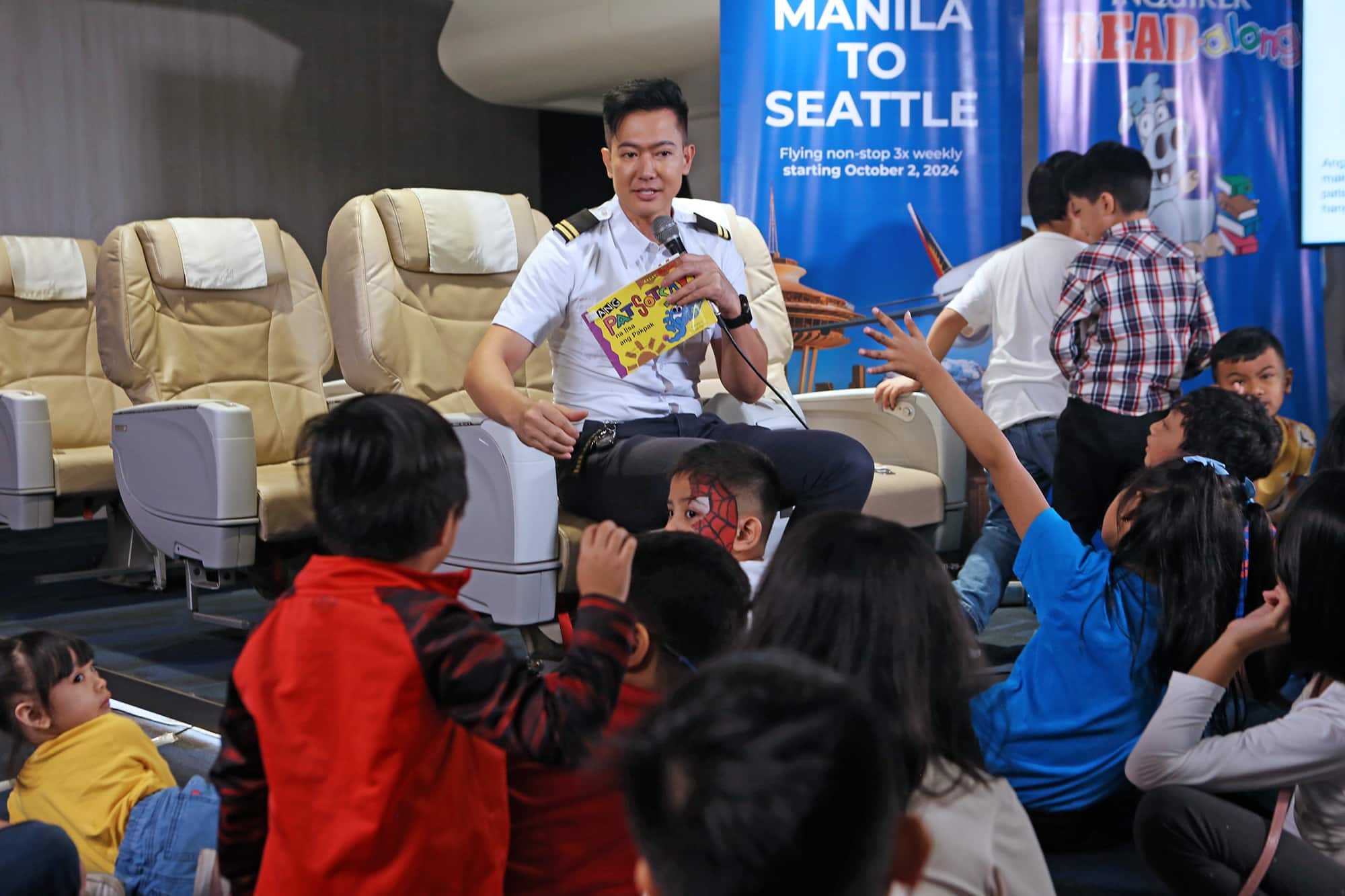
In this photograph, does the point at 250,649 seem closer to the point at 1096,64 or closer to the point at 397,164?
the point at 1096,64

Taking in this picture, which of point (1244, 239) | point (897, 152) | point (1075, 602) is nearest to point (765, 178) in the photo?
point (897, 152)

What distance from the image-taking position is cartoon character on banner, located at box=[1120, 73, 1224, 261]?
3844 millimetres

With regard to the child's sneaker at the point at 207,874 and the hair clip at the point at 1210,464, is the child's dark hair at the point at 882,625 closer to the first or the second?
the hair clip at the point at 1210,464

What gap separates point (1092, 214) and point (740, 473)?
1624 mm

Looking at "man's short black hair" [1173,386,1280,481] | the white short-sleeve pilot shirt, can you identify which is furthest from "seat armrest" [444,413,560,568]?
"man's short black hair" [1173,386,1280,481]

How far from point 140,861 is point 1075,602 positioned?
1218 mm

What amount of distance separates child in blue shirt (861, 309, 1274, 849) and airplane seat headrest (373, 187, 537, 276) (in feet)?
4.76

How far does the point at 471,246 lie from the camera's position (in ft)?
9.29

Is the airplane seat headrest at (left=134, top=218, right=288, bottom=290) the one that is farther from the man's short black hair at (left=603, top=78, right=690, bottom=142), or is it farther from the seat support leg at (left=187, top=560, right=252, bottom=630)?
the man's short black hair at (left=603, top=78, right=690, bottom=142)

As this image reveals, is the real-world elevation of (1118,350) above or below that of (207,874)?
above

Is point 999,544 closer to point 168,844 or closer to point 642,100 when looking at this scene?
point 642,100

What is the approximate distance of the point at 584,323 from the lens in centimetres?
232

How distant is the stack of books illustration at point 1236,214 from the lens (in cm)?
390

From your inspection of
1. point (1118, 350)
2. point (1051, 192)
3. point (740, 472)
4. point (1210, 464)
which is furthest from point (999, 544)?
point (1210, 464)
